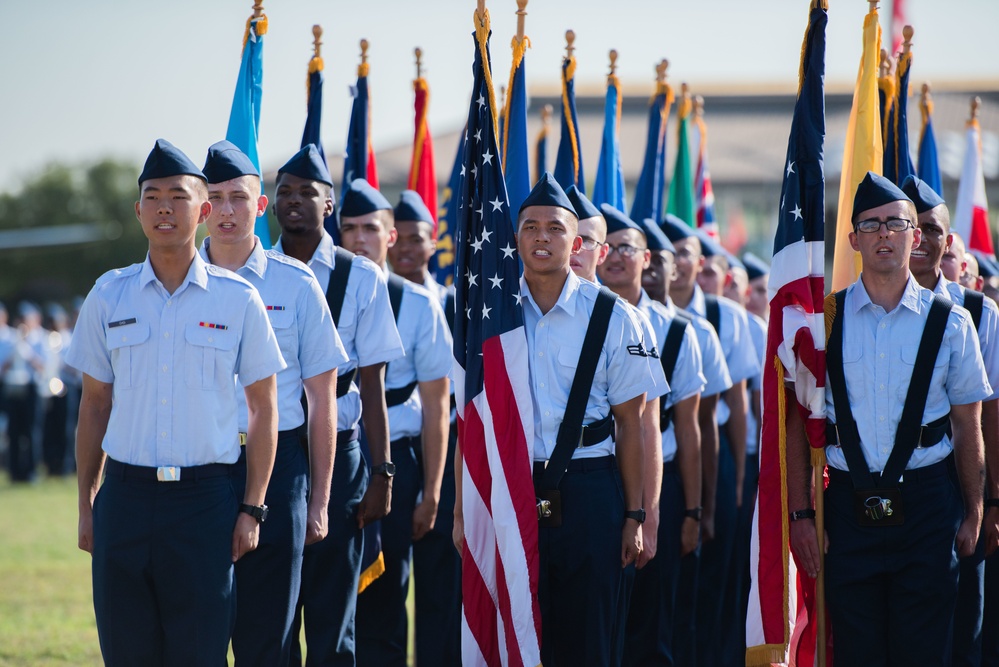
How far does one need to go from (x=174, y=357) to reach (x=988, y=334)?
3741 millimetres

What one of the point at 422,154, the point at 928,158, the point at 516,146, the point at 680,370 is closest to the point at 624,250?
the point at 680,370

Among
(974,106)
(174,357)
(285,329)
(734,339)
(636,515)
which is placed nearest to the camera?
(174,357)

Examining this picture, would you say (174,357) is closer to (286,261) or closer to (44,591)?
(286,261)

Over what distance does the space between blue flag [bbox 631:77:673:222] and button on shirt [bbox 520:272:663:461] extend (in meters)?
3.29

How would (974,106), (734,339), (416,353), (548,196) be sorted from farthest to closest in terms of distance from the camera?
1. (974,106)
2. (734,339)
3. (416,353)
4. (548,196)

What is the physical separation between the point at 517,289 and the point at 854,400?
1491 millimetres

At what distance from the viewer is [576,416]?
16.3ft

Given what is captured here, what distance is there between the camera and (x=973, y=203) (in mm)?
8648

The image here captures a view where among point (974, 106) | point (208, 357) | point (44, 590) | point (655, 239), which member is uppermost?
point (974, 106)

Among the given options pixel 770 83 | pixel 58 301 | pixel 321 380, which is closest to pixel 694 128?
pixel 321 380

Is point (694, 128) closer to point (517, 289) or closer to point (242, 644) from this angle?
point (517, 289)

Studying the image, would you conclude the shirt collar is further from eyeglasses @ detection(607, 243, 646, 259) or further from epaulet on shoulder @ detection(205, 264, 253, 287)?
epaulet on shoulder @ detection(205, 264, 253, 287)

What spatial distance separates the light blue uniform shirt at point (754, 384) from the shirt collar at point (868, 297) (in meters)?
3.03

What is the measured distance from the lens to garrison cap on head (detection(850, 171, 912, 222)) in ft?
17.0
